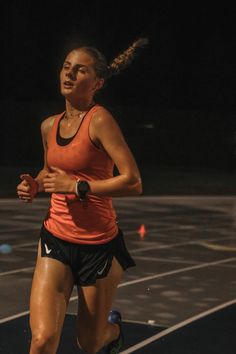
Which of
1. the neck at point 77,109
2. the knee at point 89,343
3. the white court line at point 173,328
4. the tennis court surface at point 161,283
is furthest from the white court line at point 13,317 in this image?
the neck at point 77,109

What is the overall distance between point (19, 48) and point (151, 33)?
6.10m

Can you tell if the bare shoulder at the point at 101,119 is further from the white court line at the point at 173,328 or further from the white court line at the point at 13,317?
the white court line at the point at 13,317

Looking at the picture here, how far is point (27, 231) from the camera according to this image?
15.0 meters

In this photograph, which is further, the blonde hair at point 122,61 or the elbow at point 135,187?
the blonde hair at point 122,61

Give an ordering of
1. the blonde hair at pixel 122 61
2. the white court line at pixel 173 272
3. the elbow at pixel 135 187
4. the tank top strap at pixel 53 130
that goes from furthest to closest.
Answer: the white court line at pixel 173 272
the blonde hair at pixel 122 61
the tank top strap at pixel 53 130
the elbow at pixel 135 187

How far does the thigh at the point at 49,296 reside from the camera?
486cm

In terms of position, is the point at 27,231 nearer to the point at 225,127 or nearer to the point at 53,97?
the point at 225,127

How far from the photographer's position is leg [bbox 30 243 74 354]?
15.8 feet

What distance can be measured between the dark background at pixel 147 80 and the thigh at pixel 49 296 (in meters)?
21.1

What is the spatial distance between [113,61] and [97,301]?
4.43 ft

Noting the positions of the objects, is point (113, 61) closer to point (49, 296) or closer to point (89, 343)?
point (49, 296)

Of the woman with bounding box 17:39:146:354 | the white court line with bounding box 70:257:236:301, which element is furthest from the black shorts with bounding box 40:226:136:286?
the white court line with bounding box 70:257:236:301

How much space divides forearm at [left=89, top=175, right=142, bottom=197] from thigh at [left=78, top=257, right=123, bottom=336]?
0.47 m

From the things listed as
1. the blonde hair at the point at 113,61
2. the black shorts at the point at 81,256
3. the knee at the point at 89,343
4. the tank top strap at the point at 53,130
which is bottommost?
the knee at the point at 89,343
